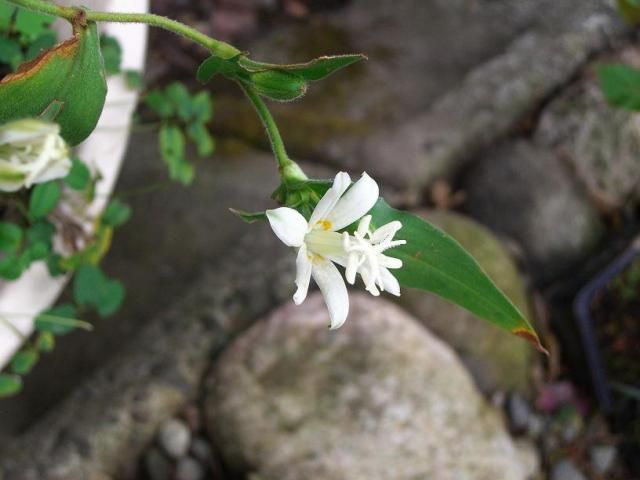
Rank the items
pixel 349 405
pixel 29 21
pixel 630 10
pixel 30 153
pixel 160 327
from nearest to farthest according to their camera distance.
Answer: pixel 30 153 < pixel 29 21 < pixel 349 405 < pixel 160 327 < pixel 630 10

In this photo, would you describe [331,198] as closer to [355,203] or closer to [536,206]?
[355,203]

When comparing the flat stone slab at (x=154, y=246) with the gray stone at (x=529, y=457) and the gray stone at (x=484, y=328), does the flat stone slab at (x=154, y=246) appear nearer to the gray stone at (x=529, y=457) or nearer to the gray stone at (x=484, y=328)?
the gray stone at (x=484, y=328)

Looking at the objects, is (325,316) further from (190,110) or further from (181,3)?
(181,3)

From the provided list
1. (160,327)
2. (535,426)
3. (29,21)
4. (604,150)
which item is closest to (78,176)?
(29,21)

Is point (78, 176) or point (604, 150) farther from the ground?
point (78, 176)

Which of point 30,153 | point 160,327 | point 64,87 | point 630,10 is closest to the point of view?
point 30,153

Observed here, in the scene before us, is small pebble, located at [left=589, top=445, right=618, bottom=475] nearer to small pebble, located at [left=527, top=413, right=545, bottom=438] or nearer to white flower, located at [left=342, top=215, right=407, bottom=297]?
small pebble, located at [left=527, top=413, right=545, bottom=438]

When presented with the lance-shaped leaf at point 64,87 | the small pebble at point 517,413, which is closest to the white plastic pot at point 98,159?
the lance-shaped leaf at point 64,87

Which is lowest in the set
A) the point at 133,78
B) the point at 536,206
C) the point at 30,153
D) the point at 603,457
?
the point at 603,457
